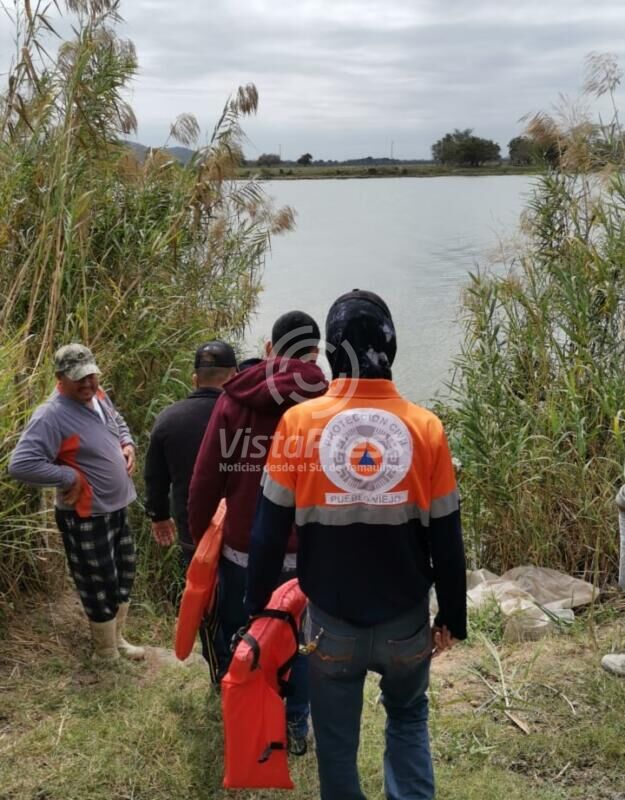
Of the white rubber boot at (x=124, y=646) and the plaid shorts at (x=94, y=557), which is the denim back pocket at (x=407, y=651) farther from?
the white rubber boot at (x=124, y=646)

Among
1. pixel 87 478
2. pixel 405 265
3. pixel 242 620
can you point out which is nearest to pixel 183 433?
pixel 87 478

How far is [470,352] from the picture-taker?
592 cm

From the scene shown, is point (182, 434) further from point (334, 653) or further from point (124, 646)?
point (334, 653)

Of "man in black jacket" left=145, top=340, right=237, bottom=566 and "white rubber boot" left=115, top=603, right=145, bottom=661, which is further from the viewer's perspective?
"white rubber boot" left=115, top=603, right=145, bottom=661

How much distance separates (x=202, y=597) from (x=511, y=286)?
4.05 m

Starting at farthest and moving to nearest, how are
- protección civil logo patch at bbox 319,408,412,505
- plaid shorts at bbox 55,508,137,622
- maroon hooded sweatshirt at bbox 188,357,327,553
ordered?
plaid shorts at bbox 55,508,137,622, maroon hooded sweatshirt at bbox 188,357,327,553, protección civil logo patch at bbox 319,408,412,505

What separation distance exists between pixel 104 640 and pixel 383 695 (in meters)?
1.64

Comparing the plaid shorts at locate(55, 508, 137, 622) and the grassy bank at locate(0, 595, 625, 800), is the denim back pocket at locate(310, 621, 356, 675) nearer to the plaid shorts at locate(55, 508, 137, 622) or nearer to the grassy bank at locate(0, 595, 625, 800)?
the grassy bank at locate(0, 595, 625, 800)

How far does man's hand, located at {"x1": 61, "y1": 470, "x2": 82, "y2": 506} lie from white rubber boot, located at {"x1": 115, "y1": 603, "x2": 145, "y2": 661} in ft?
2.00

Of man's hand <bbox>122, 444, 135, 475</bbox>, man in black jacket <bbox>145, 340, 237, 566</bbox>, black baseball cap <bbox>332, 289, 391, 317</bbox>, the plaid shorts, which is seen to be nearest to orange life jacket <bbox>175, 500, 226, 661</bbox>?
man in black jacket <bbox>145, 340, 237, 566</bbox>

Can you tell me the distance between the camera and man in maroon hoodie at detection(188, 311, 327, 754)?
8.23 ft

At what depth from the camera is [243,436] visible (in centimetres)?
257

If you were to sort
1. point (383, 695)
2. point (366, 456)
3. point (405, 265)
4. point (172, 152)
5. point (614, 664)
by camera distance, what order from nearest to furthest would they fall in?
point (366, 456) < point (383, 695) < point (614, 664) < point (172, 152) < point (405, 265)

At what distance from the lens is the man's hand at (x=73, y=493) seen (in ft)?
10.2
